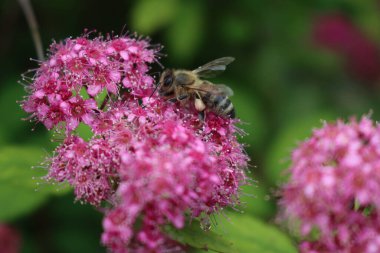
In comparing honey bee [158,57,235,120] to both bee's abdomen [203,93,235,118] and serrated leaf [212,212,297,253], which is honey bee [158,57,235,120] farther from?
serrated leaf [212,212,297,253]

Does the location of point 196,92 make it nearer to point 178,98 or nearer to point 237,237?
point 178,98

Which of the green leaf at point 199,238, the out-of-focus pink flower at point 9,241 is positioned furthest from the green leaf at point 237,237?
the out-of-focus pink flower at point 9,241

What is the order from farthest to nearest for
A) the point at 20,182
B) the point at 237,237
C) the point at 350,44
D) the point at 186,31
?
the point at 350,44, the point at 186,31, the point at 20,182, the point at 237,237

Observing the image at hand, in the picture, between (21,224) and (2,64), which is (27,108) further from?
(2,64)

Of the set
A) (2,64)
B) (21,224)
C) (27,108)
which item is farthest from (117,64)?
(2,64)

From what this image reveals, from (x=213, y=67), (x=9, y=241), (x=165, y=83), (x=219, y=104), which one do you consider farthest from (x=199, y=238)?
(x=9, y=241)

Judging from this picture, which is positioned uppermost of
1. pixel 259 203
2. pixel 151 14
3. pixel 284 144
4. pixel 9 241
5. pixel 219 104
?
pixel 151 14
